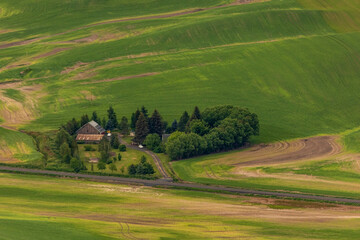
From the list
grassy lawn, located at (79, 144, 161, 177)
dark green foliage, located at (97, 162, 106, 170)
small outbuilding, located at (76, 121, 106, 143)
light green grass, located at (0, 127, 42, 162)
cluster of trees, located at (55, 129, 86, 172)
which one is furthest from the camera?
small outbuilding, located at (76, 121, 106, 143)

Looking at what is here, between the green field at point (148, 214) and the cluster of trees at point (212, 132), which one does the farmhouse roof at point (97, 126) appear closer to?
the cluster of trees at point (212, 132)

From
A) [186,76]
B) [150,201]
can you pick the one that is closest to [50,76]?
[186,76]

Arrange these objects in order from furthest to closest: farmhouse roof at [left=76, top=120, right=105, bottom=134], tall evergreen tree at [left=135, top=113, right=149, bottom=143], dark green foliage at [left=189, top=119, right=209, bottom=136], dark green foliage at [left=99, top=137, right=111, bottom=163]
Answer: farmhouse roof at [left=76, top=120, right=105, bottom=134] < tall evergreen tree at [left=135, top=113, right=149, bottom=143] < dark green foliage at [left=189, top=119, right=209, bottom=136] < dark green foliage at [left=99, top=137, right=111, bottom=163]

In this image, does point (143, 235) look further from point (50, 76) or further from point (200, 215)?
point (50, 76)

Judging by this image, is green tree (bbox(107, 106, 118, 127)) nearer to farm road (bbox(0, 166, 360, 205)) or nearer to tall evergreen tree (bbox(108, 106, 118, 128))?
tall evergreen tree (bbox(108, 106, 118, 128))

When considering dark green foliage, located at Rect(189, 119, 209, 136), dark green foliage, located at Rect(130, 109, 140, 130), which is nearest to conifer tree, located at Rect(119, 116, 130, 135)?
dark green foliage, located at Rect(130, 109, 140, 130)

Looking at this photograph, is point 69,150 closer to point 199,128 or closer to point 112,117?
point 199,128

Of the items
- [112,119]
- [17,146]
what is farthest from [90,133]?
[17,146]
